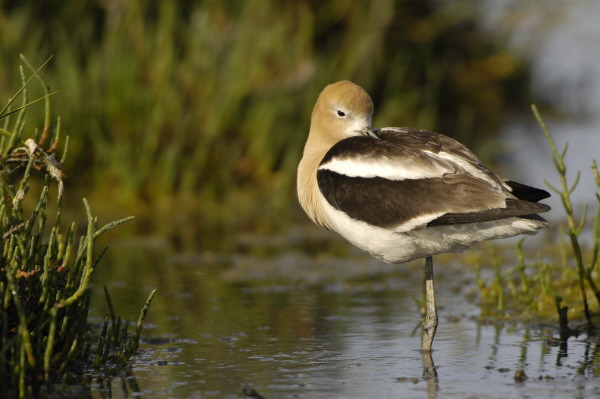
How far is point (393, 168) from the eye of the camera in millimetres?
5383

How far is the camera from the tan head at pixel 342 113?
19.9ft

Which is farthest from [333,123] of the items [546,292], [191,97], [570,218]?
[191,97]

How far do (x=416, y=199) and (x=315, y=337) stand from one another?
110 cm

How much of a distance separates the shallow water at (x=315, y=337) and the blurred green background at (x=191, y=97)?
128cm

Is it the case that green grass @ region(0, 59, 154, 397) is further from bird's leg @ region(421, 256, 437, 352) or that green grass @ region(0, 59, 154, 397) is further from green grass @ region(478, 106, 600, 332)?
green grass @ region(478, 106, 600, 332)

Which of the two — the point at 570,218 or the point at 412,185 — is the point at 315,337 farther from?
the point at 570,218

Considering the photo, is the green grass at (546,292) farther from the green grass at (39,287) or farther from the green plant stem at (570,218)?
the green grass at (39,287)

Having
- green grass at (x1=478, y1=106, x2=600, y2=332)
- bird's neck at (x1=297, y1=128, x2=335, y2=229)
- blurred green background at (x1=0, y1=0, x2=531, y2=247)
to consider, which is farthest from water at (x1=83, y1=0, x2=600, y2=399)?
blurred green background at (x1=0, y1=0, x2=531, y2=247)

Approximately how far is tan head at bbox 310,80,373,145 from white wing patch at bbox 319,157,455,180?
612mm

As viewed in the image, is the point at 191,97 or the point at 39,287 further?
the point at 191,97

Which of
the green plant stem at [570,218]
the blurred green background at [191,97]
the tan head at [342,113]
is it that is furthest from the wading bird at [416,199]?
the blurred green background at [191,97]

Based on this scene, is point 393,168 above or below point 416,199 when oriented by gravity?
above

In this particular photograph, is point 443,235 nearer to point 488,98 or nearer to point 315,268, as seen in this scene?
point 315,268

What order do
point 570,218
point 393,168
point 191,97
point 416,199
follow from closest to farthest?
A: point 416,199 < point 393,168 < point 570,218 < point 191,97
